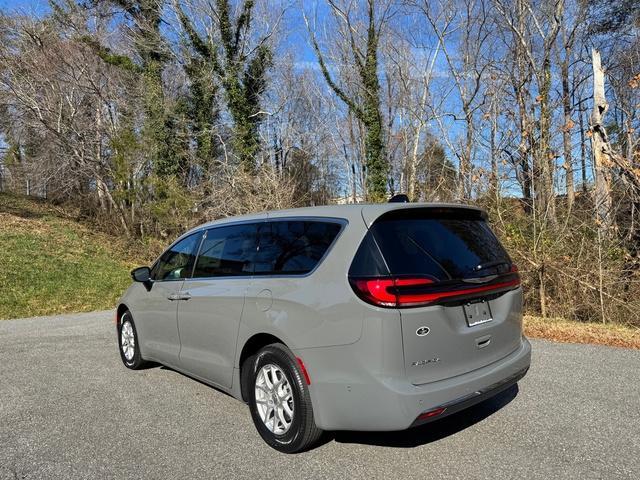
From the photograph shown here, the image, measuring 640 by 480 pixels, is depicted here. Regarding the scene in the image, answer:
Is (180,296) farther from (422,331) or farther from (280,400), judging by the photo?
(422,331)

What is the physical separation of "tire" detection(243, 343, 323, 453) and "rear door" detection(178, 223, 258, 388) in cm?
36

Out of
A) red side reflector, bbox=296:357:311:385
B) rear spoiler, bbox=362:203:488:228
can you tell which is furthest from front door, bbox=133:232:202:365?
rear spoiler, bbox=362:203:488:228

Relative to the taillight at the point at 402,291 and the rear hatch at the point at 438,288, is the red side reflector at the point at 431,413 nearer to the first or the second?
the rear hatch at the point at 438,288

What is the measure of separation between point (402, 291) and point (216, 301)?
186 centimetres

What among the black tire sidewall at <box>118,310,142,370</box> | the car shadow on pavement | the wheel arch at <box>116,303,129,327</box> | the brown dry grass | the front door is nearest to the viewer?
the car shadow on pavement

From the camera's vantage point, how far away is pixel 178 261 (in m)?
5.32

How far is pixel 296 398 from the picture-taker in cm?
348

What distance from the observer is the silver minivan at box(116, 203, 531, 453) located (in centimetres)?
312

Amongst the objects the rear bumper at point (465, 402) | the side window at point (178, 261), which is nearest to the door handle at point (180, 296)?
the side window at point (178, 261)

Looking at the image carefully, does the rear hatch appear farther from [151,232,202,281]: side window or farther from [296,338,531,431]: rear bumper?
[151,232,202,281]: side window

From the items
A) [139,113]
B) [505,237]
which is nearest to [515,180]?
[505,237]

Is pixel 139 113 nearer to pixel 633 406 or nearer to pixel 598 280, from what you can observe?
pixel 598 280

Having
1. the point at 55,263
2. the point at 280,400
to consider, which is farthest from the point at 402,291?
the point at 55,263

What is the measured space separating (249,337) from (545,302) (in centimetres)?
722
